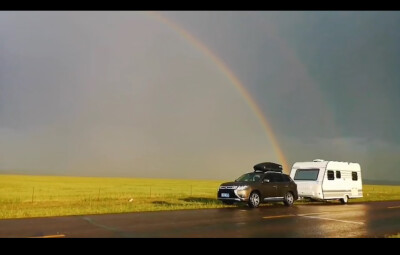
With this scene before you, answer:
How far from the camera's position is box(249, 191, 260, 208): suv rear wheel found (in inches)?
766

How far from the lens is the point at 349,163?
2573 cm

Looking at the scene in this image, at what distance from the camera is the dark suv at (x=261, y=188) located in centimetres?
1934

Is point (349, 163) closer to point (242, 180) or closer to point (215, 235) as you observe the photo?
point (242, 180)

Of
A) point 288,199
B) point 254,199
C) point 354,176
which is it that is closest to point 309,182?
point 288,199

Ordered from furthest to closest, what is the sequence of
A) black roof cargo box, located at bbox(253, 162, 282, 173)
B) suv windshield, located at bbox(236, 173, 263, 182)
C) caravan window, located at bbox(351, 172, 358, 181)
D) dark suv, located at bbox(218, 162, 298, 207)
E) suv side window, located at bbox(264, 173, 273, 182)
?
caravan window, located at bbox(351, 172, 358, 181) < black roof cargo box, located at bbox(253, 162, 282, 173) < suv side window, located at bbox(264, 173, 273, 182) < suv windshield, located at bbox(236, 173, 263, 182) < dark suv, located at bbox(218, 162, 298, 207)

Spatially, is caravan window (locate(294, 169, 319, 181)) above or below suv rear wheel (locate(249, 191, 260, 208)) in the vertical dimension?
above

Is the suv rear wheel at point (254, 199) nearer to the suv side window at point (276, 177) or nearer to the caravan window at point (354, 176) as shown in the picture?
the suv side window at point (276, 177)

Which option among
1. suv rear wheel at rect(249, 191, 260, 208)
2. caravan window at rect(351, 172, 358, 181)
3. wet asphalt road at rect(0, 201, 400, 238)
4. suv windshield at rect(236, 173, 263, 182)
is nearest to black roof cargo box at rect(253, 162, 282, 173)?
suv windshield at rect(236, 173, 263, 182)

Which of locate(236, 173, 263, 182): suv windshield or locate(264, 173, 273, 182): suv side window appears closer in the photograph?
locate(236, 173, 263, 182): suv windshield

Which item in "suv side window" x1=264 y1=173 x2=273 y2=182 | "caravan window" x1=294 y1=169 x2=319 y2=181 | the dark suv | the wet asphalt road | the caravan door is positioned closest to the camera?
the wet asphalt road

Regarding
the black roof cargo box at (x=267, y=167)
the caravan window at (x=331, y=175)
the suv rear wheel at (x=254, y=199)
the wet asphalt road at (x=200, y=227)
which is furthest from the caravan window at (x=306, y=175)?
the wet asphalt road at (x=200, y=227)

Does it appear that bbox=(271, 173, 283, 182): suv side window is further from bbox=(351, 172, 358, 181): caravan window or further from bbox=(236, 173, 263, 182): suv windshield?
bbox=(351, 172, 358, 181): caravan window
